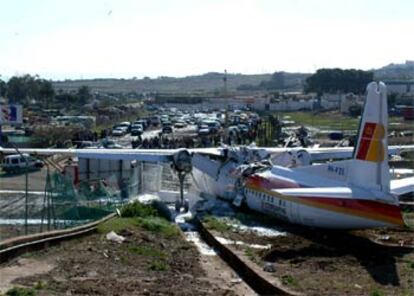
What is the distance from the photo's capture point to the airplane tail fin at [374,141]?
21.6 meters

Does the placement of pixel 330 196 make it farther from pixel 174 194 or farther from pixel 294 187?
pixel 174 194

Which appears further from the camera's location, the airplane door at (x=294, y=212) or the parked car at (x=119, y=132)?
the parked car at (x=119, y=132)

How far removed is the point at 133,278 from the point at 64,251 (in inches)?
128

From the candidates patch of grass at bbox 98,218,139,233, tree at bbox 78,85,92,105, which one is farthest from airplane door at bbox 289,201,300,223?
tree at bbox 78,85,92,105

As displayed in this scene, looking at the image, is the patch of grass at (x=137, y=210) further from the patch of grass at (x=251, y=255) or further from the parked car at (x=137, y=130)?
the parked car at (x=137, y=130)

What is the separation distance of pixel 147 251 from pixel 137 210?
6.70 m

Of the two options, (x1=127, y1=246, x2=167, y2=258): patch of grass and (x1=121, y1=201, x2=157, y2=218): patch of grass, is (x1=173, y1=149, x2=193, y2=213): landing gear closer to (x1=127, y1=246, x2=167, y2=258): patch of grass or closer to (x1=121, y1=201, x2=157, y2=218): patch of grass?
(x1=121, y1=201, x2=157, y2=218): patch of grass

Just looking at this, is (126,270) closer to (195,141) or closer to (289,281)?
(289,281)

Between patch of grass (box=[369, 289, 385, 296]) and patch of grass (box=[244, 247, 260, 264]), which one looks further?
patch of grass (box=[244, 247, 260, 264])

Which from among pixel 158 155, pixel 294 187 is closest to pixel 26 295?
pixel 294 187

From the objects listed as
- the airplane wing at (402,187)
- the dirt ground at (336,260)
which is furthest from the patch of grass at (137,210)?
the airplane wing at (402,187)

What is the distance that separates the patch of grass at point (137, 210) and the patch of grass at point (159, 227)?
2.05ft

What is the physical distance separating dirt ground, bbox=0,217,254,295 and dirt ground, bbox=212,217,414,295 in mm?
1444

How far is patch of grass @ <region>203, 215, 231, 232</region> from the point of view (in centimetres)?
2603
